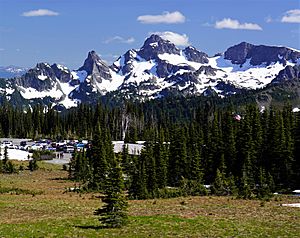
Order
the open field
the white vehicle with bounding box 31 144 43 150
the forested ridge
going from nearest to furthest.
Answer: the open field
the forested ridge
the white vehicle with bounding box 31 144 43 150

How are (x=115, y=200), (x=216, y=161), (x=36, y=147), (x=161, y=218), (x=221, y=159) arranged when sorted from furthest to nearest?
(x=36, y=147) → (x=216, y=161) → (x=221, y=159) → (x=161, y=218) → (x=115, y=200)

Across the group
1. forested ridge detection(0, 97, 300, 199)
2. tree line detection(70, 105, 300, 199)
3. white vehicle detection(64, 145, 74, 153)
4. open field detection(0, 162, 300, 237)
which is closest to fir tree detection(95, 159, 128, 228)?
open field detection(0, 162, 300, 237)

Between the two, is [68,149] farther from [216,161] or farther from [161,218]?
[161,218]

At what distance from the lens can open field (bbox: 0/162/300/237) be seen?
3034cm

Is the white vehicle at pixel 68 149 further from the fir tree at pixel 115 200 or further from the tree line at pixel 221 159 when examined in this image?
the fir tree at pixel 115 200

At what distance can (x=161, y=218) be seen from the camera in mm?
36062

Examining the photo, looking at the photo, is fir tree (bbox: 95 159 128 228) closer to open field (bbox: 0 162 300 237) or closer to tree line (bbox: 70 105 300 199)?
open field (bbox: 0 162 300 237)

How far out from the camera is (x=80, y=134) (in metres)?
175

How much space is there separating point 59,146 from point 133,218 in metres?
107

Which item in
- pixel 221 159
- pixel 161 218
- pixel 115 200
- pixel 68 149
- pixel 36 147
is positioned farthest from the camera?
pixel 36 147

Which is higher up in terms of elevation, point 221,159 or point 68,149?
point 221,159

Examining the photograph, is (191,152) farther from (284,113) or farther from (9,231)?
(9,231)

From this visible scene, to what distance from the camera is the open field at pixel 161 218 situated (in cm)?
3034

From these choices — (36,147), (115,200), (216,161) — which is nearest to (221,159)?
(216,161)
